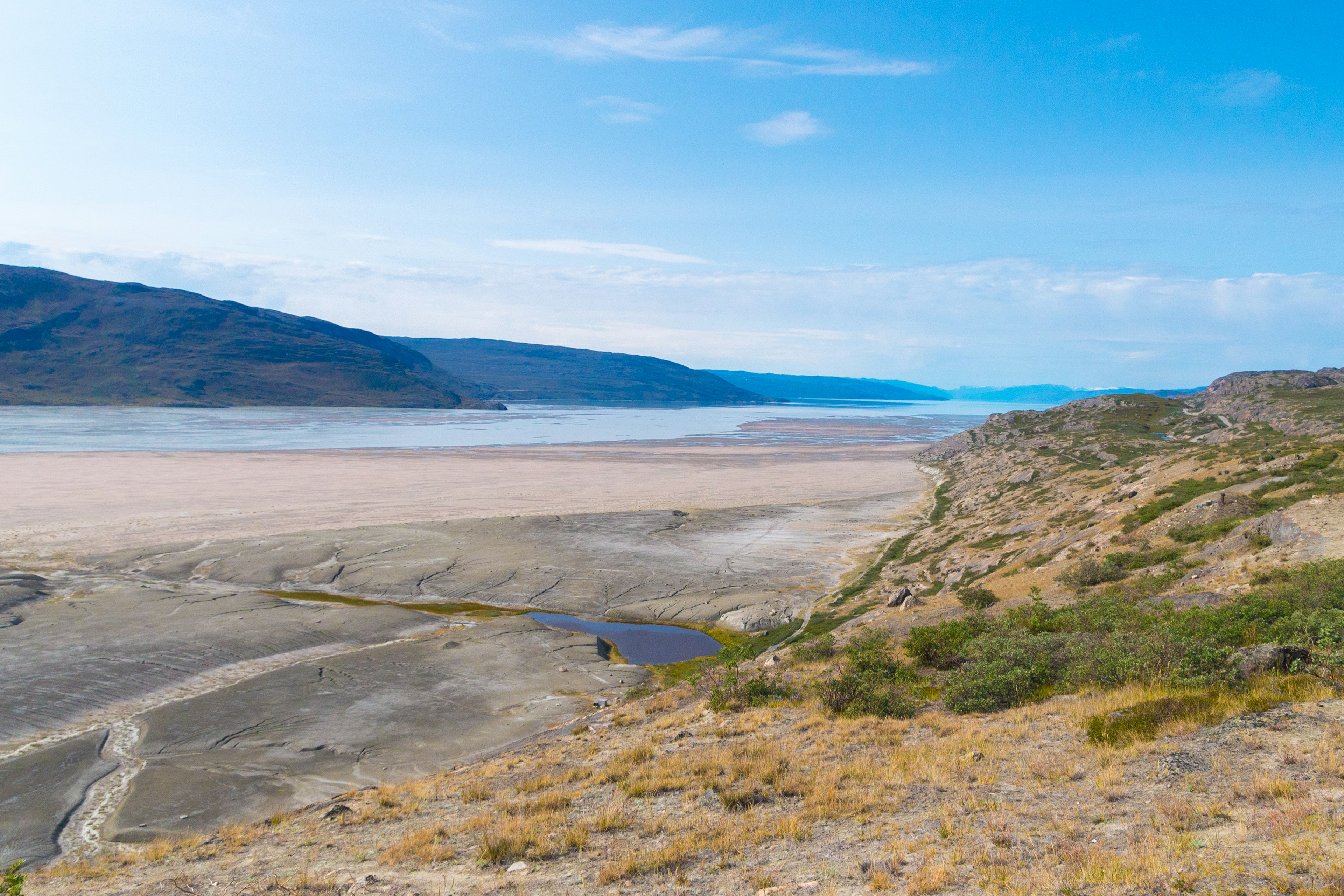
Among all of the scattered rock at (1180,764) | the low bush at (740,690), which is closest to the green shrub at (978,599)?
the low bush at (740,690)

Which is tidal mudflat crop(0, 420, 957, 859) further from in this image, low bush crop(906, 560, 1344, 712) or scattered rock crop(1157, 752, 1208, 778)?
scattered rock crop(1157, 752, 1208, 778)

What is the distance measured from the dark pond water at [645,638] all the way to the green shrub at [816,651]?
23.0 feet

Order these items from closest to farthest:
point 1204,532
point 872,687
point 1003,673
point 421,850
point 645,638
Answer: point 421,850
point 1003,673
point 872,687
point 1204,532
point 645,638

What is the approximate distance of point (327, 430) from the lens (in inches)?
4943

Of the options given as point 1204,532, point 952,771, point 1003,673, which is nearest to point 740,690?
point 1003,673

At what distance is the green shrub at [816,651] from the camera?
1900 cm

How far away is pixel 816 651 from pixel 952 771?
9.06 meters

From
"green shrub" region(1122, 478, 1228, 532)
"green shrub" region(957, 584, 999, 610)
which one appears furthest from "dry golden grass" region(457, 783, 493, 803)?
"green shrub" region(1122, 478, 1228, 532)

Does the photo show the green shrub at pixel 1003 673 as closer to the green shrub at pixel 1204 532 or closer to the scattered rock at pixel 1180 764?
the scattered rock at pixel 1180 764

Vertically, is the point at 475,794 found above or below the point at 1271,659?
below

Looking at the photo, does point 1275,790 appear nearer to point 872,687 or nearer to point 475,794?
point 872,687

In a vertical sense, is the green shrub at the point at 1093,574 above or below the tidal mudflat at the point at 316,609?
above

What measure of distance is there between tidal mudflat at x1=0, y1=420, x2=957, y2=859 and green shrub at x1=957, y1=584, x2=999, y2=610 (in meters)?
8.83

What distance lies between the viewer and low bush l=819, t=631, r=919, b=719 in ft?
45.4
